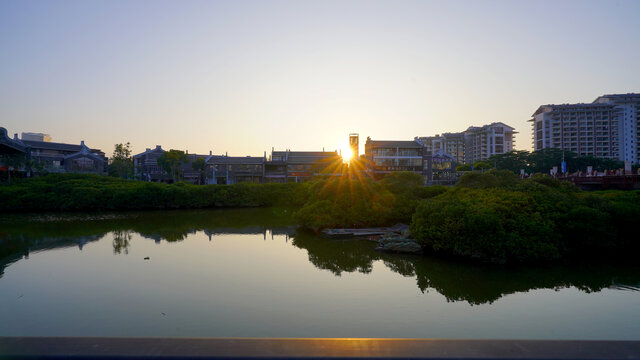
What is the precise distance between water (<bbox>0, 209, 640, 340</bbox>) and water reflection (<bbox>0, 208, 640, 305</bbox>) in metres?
0.10

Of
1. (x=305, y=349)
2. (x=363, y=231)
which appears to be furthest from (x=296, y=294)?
(x=363, y=231)

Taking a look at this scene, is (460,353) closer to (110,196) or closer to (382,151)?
(110,196)

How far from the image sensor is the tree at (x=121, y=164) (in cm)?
6053

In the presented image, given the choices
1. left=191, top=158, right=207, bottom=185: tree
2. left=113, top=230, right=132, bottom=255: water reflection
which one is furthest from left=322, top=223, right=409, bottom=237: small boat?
left=191, top=158, right=207, bottom=185: tree

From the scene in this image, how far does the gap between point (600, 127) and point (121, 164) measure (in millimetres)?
109933

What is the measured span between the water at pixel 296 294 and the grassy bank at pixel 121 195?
67.9 feet

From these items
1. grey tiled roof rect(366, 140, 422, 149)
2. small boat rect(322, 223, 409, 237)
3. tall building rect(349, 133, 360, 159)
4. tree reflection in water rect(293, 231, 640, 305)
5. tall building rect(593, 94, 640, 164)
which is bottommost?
tree reflection in water rect(293, 231, 640, 305)

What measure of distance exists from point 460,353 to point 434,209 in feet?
47.6

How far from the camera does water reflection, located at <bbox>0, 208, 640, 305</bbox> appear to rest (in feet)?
39.9

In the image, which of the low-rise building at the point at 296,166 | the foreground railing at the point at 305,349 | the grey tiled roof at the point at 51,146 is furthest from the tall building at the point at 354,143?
the grey tiled roof at the point at 51,146

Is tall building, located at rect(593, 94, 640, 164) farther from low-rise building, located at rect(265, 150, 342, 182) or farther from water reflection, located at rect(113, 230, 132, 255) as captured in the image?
water reflection, located at rect(113, 230, 132, 255)

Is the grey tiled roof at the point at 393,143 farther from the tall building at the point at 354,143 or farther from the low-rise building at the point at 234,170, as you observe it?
the low-rise building at the point at 234,170

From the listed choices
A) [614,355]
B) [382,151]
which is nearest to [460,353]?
[614,355]

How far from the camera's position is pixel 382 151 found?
2255 inches
